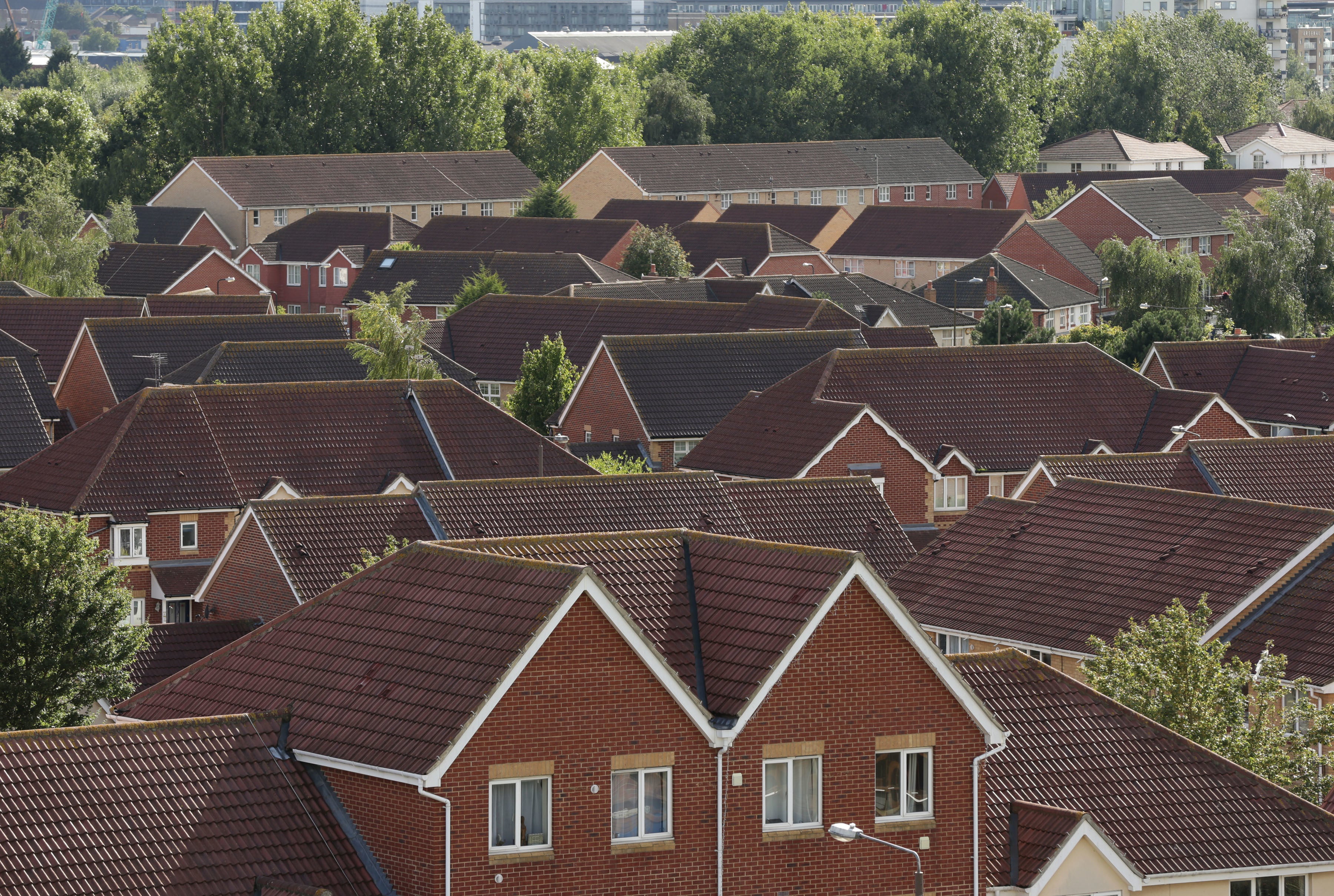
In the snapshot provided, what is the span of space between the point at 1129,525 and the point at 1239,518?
184 centimetres

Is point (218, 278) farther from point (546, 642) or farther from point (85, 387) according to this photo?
point (546, 642)

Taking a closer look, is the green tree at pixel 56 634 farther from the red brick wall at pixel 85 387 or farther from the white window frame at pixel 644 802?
the red brick wall at pixel 85 387

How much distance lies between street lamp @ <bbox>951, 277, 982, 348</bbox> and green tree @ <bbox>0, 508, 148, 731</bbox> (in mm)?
64623

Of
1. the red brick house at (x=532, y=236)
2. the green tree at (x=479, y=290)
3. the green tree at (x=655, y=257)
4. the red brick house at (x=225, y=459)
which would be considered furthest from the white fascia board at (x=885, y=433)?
the red brick house at (x=532, y=236)

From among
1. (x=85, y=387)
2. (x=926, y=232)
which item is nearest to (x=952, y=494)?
(x=85, y=387)

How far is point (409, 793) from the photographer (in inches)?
923

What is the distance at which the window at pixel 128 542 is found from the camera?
53.0 meters

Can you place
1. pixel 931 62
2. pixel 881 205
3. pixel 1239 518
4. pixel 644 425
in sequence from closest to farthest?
pixel 1239 518, pixel 644 425, pixel 881 205, pixel 931 62

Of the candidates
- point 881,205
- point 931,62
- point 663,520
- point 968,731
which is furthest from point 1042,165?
point 968,731

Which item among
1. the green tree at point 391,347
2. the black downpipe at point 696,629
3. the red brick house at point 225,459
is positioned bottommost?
the green tree at point 391,347

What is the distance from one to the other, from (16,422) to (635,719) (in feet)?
130

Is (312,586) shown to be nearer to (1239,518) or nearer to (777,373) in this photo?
(1239,518)

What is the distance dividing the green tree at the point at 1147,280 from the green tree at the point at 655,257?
19848mm

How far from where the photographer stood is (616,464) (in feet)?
202
